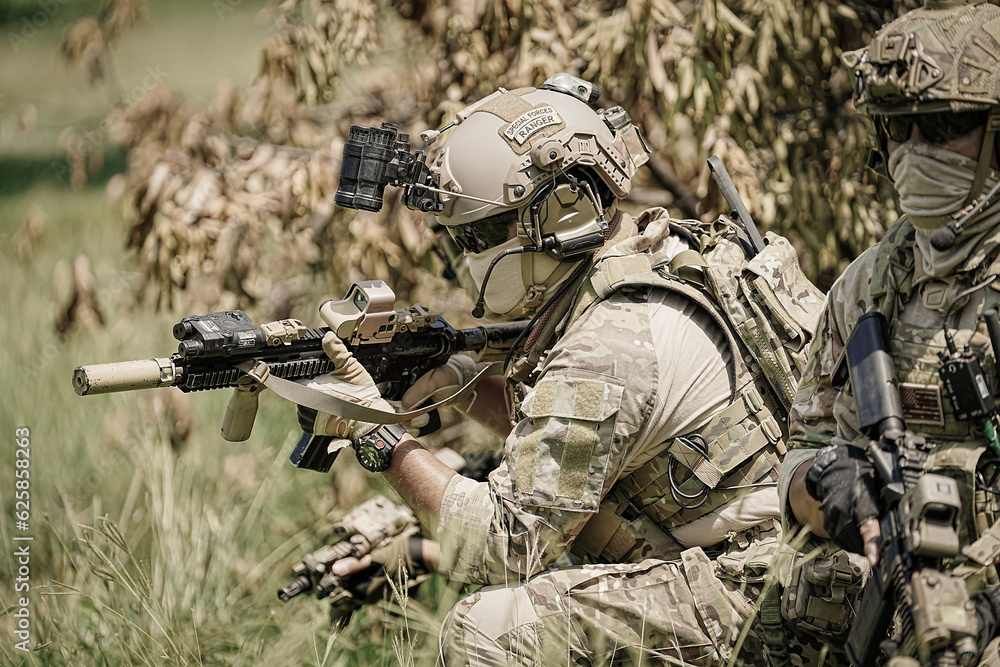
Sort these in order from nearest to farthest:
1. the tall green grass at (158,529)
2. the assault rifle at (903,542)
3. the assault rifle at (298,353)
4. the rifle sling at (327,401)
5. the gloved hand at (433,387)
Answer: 1. the assault rifle at (903,542)
2. the assault rifle at (298,353)
3. the rifle sling at (327,401)
4. the tall green grass at (158,529)
5. the gloved hand at (433,387)

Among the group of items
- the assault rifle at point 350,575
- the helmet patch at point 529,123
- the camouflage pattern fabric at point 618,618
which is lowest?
the assault rifle at point 350,575

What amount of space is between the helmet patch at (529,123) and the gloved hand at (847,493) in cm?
137

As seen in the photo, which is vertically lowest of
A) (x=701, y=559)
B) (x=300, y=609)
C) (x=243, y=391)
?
(x=300, y=609)

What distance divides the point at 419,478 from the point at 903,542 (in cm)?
152

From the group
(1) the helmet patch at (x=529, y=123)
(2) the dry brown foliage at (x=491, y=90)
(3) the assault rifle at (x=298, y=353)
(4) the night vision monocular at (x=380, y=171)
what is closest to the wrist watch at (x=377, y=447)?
(3) the assault rifle at (x=298, y=353)

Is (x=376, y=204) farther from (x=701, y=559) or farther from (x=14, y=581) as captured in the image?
(x=14, y=581)

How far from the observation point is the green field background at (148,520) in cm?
328

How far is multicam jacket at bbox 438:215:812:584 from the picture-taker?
2.67 m

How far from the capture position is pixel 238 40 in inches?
623

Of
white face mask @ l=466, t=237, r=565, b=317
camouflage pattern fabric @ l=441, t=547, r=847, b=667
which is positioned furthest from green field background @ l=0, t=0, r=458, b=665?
white face mask @ l=466, t=237, r=565, b=317

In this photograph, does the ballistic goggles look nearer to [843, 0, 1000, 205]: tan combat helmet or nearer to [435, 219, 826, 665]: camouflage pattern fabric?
[435, 219, 826, 665]: camouflage pattern fabric

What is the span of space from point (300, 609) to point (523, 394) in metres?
1.45

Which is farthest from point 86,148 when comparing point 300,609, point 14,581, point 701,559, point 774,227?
point 701,559

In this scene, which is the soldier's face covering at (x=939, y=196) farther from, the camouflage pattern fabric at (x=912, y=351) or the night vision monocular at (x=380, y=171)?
the night vision monocular at (x=380, y=171)
